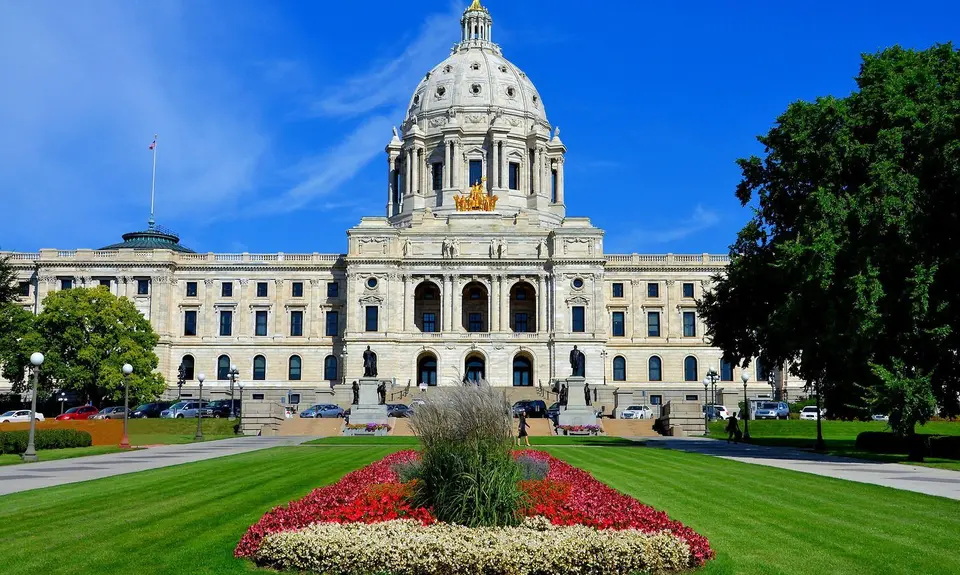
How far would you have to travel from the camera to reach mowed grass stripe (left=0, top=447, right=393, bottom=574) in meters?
13.7

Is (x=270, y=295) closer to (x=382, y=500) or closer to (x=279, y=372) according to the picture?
(x=279, y=372)

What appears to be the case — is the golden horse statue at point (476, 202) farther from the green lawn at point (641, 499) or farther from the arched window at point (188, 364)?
the green lawn at point (641, 499)

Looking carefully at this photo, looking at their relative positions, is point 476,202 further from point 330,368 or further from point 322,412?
point 322,412

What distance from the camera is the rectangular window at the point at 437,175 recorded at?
116 m

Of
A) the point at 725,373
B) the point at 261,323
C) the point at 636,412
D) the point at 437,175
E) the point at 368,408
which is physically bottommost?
the point at 636,412

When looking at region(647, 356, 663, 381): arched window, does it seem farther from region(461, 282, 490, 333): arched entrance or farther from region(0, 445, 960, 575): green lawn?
region(0, 445, 960, 575): green lawn

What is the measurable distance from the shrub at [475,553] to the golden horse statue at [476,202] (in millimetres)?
95536

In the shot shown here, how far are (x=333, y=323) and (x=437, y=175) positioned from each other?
23.3 m

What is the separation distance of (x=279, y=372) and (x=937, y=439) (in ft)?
248

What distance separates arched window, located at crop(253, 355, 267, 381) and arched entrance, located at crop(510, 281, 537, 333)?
2652 cm

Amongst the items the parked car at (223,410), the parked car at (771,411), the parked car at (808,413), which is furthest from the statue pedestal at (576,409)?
the parked car at (223,410)

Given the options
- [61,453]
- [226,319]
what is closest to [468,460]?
[61,453]

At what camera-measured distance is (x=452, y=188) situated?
11262 centimetres

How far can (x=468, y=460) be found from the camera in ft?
50.0
